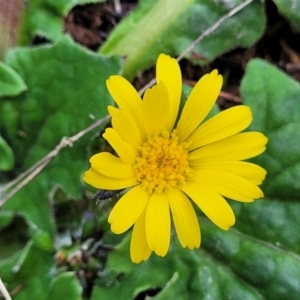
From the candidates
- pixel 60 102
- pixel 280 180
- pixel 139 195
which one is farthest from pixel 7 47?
pixel 280 180

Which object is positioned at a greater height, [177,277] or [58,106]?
[58,106]

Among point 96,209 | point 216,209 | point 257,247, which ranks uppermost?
point 216,209

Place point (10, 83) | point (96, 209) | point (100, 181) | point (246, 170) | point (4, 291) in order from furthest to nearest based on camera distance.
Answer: point (96, 209)
point (10, 83)
point (4, 291)
point (246, 170)
point (100, 181)

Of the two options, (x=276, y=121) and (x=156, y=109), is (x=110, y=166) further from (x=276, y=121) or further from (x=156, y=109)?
(x=276, y=121)

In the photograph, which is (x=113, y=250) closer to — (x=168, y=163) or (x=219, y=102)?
(x=168, y=163)

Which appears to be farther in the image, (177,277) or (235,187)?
(177,277)

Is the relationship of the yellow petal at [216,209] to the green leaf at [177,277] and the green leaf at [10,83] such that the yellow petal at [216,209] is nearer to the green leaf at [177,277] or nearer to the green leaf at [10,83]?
the green leaf at [177,277]

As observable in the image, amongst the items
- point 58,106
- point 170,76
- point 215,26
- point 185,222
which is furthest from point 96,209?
point 215,26

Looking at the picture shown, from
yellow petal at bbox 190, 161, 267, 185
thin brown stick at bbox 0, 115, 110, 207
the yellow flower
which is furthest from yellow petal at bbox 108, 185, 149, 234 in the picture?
thin brown stick at bbox 0, 115, 110, 207
